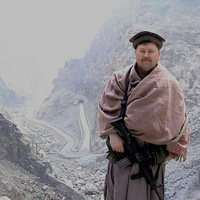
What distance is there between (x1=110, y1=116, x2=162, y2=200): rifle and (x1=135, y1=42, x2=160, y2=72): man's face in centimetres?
61

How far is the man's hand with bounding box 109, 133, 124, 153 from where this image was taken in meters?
2.49

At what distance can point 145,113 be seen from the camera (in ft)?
7.49

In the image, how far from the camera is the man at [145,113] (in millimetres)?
2291

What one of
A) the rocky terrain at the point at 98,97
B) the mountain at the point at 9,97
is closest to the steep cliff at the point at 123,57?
the rocky terrain at the point at 98,97

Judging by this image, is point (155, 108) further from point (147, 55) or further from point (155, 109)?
point (147, 55)

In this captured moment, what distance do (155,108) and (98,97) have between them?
31.8 m

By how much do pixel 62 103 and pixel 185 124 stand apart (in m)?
41.6

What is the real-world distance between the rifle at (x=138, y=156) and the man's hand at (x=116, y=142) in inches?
1.8

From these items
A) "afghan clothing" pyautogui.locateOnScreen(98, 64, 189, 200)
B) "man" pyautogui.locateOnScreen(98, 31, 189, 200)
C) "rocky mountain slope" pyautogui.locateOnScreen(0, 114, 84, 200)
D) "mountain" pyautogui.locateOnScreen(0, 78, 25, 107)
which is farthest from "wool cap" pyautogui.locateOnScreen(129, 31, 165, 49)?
"mountain" pyautogui.locateOnScreen(0, 78, 25, 107)

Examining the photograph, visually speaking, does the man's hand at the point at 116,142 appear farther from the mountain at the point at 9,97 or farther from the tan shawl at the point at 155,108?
the mountain at the point at 9,97

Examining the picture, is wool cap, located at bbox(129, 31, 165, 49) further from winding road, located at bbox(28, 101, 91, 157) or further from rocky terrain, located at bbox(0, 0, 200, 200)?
winding road, located at bbox(28, 101, 91, 157)

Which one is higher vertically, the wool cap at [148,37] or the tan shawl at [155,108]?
the wool cap at [148,37]

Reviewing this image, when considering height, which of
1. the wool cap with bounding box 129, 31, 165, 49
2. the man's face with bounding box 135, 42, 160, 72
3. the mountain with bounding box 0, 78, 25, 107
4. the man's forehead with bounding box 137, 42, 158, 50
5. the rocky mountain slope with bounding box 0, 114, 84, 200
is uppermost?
Answer: the wool cap with bounding box 129, 31, 165, 49

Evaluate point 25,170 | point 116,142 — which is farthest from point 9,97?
point 116,142
